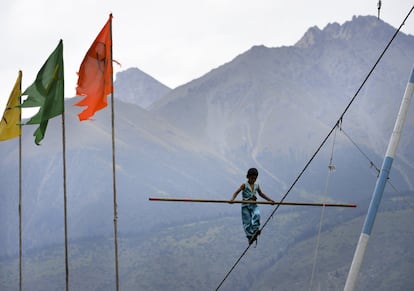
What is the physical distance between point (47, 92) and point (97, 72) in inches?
105

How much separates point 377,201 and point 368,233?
0.74 metres

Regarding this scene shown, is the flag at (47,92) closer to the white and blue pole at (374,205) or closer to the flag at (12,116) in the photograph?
the flag at (12,116)

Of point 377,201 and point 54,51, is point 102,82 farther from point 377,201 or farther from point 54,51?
point 377,201

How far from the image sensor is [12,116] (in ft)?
115

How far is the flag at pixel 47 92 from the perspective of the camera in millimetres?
28656

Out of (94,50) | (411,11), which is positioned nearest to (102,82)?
(94,50)

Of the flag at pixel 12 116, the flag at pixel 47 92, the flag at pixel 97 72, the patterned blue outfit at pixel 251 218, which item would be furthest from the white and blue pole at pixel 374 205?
the flag at pixel 12 116

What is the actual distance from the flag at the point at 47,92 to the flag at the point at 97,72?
1581 millimetres

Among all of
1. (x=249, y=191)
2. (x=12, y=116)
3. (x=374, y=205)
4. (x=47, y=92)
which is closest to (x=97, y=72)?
(x=47, y=92)

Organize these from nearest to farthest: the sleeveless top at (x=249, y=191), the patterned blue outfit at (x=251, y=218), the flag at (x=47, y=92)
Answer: the sleeveless top at (x=249, y=191)
the patterned blue outfit at (x=251, y=218)
the flag at (x=47, y=92)

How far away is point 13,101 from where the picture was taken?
3519 cm

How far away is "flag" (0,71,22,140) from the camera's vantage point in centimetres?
3459

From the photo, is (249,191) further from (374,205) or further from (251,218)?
(374,205)

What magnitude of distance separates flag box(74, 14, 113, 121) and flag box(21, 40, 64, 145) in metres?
1.58
